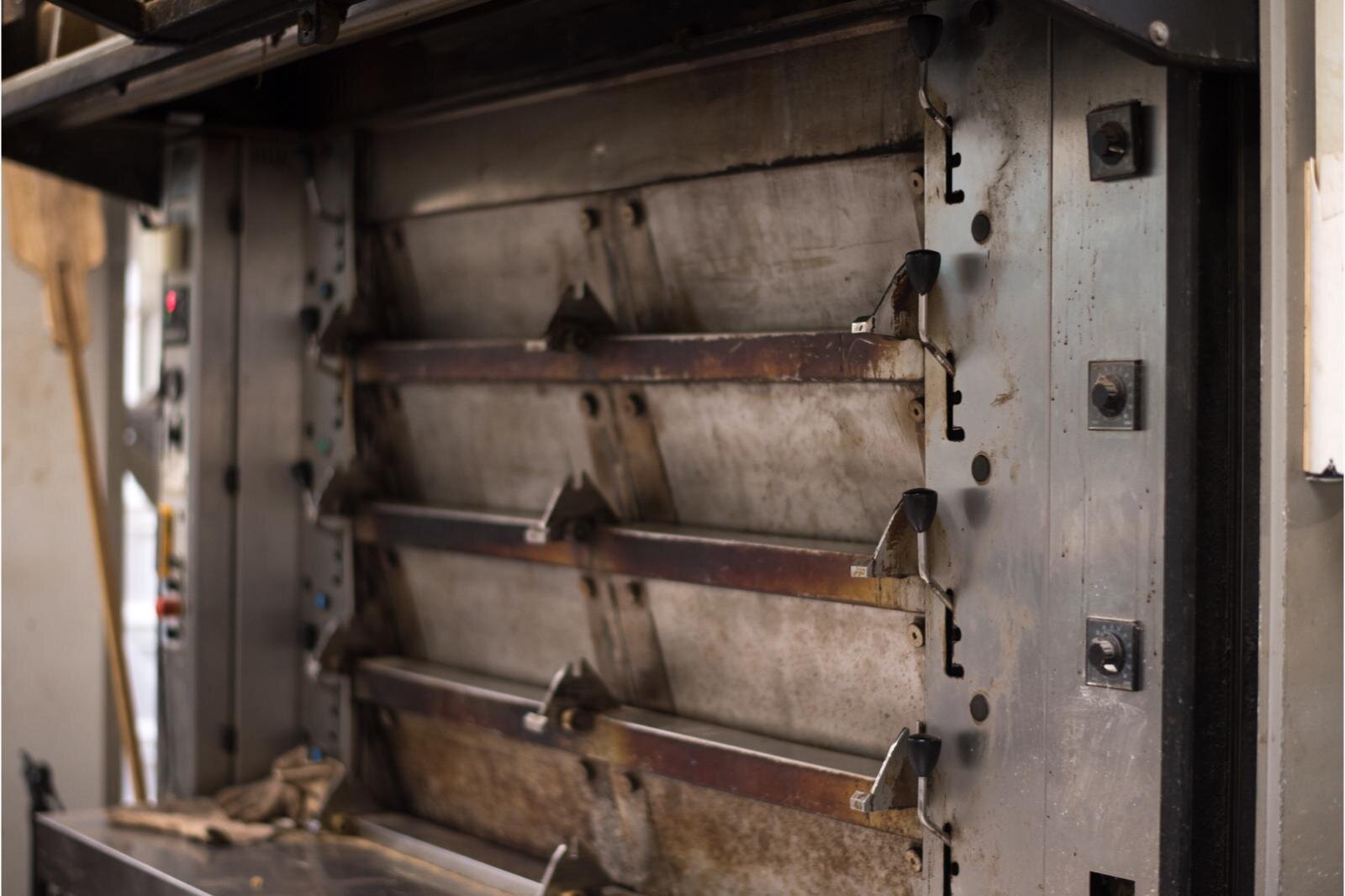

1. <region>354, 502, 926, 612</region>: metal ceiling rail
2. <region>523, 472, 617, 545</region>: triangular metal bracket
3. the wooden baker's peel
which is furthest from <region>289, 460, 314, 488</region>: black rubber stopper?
<region>523, 472, 617, 545</region>: triangular metal bracket

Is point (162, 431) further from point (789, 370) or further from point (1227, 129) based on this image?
point (1227, 129)

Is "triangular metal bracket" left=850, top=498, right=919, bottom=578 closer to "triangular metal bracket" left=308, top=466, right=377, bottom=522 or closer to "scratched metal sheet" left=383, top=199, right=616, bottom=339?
"scratched metal sheet" left=383, top=199, right=616, bottom=339

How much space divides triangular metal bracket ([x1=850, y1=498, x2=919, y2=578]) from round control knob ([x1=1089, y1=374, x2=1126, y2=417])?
1.25 ft

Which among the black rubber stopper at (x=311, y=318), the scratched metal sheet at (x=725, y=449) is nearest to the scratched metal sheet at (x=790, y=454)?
the scratched metal sheet at (x=725, y=449)

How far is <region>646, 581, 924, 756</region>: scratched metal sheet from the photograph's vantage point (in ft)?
8.09

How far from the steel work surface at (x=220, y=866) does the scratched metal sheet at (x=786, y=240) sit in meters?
1.43

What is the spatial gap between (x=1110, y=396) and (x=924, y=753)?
2.16 feet

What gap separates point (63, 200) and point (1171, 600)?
3704mm

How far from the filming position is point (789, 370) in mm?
2516

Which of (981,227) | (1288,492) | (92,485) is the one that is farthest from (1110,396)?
(92,485)

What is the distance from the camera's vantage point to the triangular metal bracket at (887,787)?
2.27 metres

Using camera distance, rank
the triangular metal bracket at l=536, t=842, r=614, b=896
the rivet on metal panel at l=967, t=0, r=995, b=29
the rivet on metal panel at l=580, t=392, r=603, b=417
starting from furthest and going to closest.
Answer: the rivet on metal panel at l=580, t=392, r=603, b=417 → the triangular metal bracket at l=536, t=842, r=614, b=896 → the rivet on metal panel at l=967, t=0, r=995, b=29

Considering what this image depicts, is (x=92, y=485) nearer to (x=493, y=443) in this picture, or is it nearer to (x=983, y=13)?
(x=493, y=443)

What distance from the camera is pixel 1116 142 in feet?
6.54
